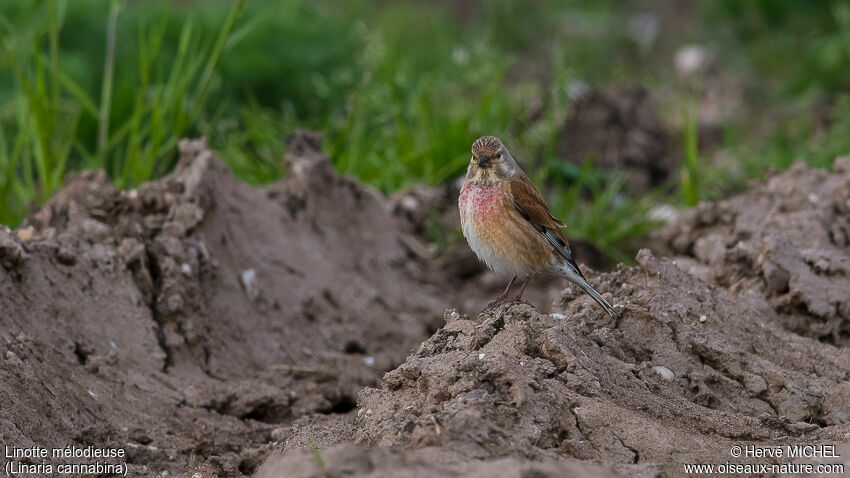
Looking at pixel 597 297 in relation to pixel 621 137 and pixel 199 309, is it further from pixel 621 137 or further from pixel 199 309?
pixel 621 137

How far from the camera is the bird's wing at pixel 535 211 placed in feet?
15.9

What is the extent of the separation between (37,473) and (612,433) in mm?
2049

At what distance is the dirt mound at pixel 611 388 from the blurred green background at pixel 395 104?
248 centimetres

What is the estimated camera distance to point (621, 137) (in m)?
8.63

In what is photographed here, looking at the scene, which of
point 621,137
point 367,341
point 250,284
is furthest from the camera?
point 621,137

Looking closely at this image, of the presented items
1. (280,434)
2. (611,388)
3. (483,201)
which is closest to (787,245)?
(483,201)

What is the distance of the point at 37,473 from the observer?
145 inches

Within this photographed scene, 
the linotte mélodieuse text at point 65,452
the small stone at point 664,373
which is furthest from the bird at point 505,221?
the linotte mélodieuse text at point 65,452

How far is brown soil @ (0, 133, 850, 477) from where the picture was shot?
3.36m

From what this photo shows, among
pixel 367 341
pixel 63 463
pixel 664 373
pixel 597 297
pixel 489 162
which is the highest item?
pixel 489 162

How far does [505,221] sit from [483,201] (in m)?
0.14

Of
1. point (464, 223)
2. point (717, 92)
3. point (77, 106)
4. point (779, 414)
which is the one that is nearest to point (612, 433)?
point (779, 414)

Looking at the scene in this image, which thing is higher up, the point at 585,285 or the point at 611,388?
the point at 585,285

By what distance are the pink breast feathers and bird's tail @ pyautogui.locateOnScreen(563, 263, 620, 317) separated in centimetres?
43
